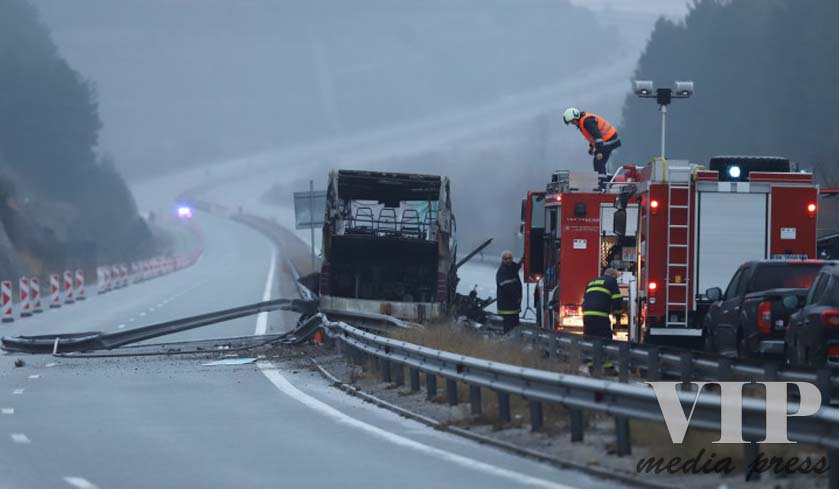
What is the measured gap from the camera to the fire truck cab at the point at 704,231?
2302 cm

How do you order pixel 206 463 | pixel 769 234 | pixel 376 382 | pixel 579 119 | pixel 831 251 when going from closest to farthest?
pixel 206 463
pixel 376 382
pixel 769 234
pixel 831 251
pixel 579 119

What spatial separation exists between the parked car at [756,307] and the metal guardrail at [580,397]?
12.4 ft

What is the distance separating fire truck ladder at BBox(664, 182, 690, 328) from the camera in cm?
2298

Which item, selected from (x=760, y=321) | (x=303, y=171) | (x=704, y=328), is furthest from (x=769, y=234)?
(x=303, y=171)

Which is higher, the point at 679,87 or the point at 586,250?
the point at 679,87

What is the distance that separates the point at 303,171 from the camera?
179 meters

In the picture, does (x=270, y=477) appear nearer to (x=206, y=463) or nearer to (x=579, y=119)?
(x=206, y=463)

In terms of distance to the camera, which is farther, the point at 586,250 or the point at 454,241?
the point at 454,241

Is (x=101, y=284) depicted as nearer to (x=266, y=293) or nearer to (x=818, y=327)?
(x=266, y=293)

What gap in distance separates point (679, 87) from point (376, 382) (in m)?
10.9

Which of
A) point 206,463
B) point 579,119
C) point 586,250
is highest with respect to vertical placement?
point 579,119

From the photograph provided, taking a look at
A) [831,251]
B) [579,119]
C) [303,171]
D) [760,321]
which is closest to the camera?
[760,321]

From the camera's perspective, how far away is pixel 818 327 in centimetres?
1709

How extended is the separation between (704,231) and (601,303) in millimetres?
2083
